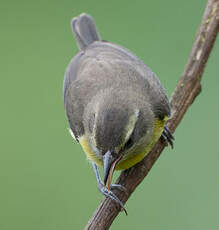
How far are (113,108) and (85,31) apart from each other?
2087mm

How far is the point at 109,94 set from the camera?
3.99 metres

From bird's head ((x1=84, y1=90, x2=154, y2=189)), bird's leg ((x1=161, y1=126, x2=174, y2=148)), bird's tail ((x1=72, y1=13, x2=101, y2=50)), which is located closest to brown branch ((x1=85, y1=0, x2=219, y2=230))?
bird's leg ((x1=161, y1=126, x2=174, y2=148))

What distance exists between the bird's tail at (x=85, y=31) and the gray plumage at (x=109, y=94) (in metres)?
0.21

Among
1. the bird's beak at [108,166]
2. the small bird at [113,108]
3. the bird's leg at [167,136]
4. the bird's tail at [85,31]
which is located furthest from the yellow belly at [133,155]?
the bird's tail at [85,31]

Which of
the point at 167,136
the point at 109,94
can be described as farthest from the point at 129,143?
the point at 167,136

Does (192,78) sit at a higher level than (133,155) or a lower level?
higher

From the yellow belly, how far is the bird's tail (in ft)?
4.98

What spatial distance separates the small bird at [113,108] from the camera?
3.64 m

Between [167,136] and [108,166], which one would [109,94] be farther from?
[167,136]

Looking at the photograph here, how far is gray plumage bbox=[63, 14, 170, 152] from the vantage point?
3.64 meters

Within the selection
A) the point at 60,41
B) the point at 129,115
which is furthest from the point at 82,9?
the point at 129,115

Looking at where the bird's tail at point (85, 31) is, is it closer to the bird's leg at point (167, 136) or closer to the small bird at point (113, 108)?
the small bird at point (113, 108)

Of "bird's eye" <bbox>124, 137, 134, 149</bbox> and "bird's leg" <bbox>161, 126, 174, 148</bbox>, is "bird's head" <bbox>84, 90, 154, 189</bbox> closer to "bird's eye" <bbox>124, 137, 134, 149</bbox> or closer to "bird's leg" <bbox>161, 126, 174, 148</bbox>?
"bird's eye" <bbox>124, 137, 134, 149</bbox>

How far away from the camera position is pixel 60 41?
245 inches
